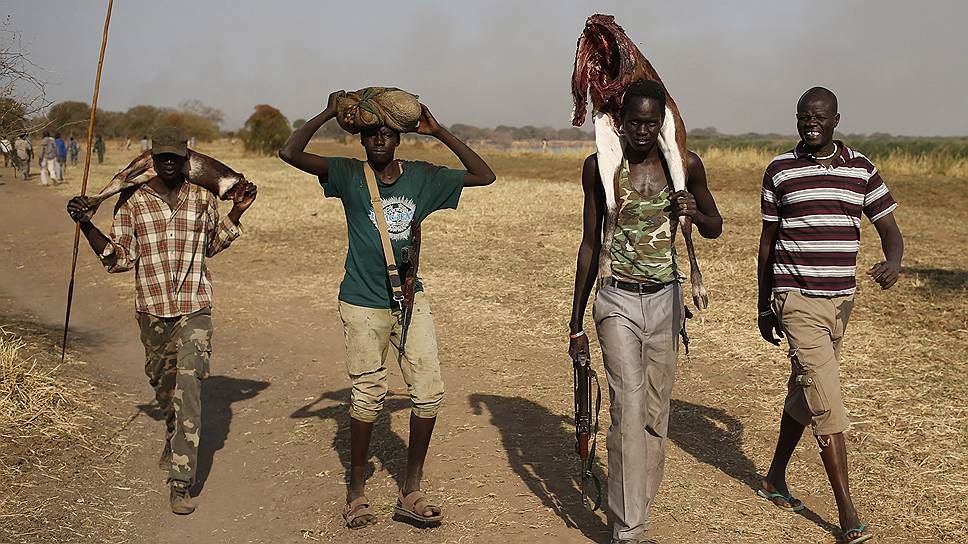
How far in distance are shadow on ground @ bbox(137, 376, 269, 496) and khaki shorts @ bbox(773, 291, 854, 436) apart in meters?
3.44

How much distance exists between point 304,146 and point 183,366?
1.45 m

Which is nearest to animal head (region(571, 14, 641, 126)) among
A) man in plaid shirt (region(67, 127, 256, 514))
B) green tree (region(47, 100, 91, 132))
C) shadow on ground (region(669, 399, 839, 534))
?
man in plaid shirt (region(67, 127, 256, 514))

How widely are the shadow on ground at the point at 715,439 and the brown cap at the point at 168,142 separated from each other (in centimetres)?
350

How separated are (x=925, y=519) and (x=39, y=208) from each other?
2138 centimetres

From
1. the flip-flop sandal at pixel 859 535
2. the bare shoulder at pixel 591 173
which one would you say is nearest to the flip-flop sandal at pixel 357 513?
the bare shoulder at pixel 591 173

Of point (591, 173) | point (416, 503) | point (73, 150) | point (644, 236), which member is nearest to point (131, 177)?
point (416, 503)

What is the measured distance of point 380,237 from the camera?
444 centimetres

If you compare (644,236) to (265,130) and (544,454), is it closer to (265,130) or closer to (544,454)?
(544,454)

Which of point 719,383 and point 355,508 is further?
point 719,383

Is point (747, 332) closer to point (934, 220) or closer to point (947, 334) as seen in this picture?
point (947, 334)

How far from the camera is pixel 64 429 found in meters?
5.98

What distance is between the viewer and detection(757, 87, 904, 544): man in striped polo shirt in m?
4.39

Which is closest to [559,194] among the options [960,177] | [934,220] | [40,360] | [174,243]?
[934,220]

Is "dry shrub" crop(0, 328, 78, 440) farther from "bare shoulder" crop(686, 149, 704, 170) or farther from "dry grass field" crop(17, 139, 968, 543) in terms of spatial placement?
"bare shoulder" crop(686, 149, 704, 170)
